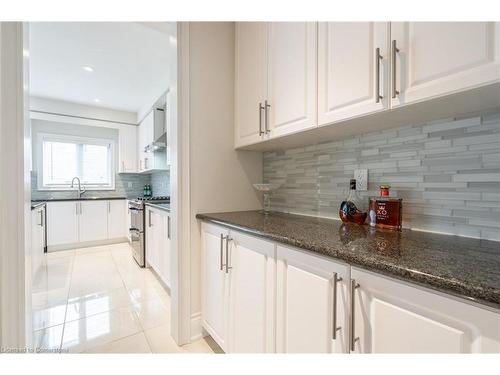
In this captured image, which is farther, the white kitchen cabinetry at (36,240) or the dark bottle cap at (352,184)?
the white kitchen cabinetry at (36,240)

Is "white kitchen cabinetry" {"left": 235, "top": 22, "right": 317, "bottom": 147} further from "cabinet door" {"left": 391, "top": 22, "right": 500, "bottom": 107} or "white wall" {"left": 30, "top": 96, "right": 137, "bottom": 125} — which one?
"white wall" {"left": 30, "top": 96, "right": 137, "bottom": 125}

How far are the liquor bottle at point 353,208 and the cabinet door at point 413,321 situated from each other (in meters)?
0.62

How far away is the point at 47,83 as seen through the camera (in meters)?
3.43

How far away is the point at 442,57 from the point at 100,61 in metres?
3.41

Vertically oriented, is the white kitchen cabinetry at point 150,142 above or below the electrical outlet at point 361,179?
above

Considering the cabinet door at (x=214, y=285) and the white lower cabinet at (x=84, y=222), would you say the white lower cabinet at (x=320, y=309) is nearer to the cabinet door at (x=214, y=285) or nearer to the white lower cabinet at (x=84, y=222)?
the cabinet door at (x=214, y=285)

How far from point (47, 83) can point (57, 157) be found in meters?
1.43

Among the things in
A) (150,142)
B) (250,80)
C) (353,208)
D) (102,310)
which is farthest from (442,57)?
(150,142)

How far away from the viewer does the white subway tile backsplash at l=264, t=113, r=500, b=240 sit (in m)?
0.91

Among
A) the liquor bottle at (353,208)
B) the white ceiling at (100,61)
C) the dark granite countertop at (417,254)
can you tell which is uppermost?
the white ceiling at (100,61)

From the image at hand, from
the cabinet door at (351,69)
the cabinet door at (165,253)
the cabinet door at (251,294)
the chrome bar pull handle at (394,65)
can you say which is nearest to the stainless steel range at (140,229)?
the cabinet door at (165,253)

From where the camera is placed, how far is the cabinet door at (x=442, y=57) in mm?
681

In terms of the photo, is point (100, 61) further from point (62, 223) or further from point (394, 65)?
point (394, 65)
